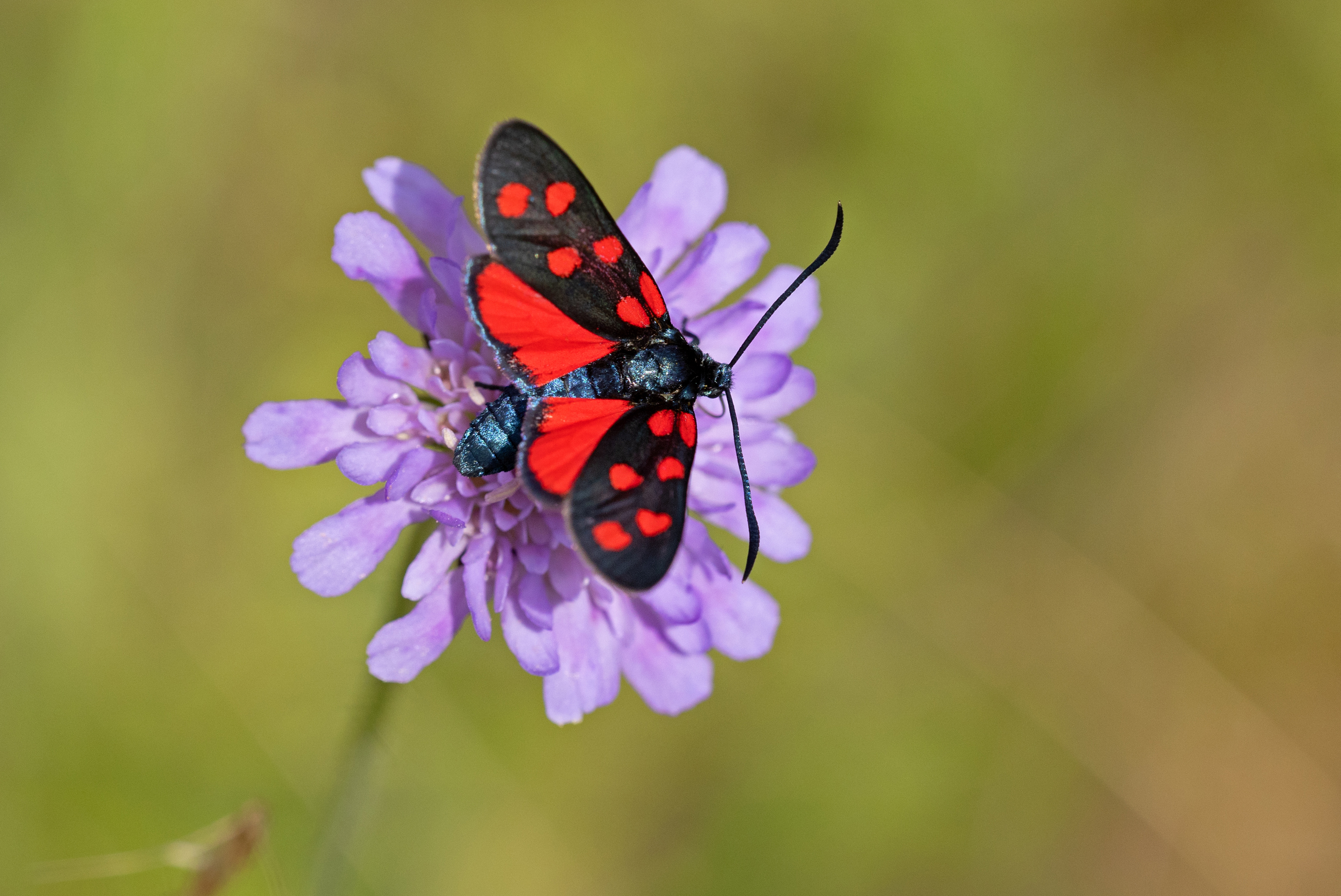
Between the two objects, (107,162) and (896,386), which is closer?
(107,162)

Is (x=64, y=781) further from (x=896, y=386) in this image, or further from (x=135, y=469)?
(x=896, y=386)

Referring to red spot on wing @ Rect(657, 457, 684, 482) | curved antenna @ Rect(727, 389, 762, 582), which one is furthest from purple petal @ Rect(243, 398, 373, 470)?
curved antenna @ Rect(727, 389, 762, 582)

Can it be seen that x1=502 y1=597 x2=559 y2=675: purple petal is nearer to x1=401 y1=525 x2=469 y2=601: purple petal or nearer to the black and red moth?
x1=401 y1=525 x2=469 y2=601: purple petal

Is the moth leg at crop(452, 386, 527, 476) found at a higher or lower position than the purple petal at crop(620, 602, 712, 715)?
higher

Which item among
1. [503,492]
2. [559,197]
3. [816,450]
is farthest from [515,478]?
[816,450]

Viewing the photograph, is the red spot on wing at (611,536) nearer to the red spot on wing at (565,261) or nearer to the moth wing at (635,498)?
the moth wing at (635,498)

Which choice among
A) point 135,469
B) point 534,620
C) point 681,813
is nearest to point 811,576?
point 681,813
